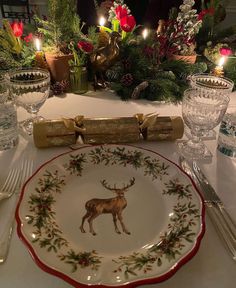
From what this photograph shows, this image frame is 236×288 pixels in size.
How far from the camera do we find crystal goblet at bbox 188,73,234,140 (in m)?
0.74

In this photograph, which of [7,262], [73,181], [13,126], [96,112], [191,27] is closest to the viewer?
[7,262]

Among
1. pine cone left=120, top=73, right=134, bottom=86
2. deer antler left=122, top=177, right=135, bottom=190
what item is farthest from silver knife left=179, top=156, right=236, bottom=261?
pine cone left=120, top=73, right=134, bottom=86

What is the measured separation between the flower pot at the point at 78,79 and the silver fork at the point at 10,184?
1.51 ft

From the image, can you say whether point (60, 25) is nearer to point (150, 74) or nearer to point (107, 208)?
point (150, 74)

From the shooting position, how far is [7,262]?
391mm

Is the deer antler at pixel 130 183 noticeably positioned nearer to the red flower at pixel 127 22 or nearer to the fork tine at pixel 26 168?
the fork tine at pixel 26 168

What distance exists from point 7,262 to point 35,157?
10.6 inches

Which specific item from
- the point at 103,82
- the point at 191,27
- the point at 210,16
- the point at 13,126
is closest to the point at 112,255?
the point at 13,126

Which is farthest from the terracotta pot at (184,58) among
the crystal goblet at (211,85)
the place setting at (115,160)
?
the crystal goblet at (211,85)

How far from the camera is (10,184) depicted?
526 millimetres

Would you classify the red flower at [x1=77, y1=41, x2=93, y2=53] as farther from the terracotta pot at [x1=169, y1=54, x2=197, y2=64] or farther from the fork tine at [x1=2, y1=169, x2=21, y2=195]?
the fork tine at [x1=2, y1=169, x2=21, y2=195]

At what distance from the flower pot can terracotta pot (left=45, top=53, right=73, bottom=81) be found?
0.02m

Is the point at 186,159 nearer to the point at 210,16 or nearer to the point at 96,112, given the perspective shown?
the point at 96,112

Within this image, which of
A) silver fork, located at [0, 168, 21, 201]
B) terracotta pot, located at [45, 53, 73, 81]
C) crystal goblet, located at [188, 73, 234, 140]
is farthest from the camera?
terracotta pot, located at [45, 53, 73, 81]
